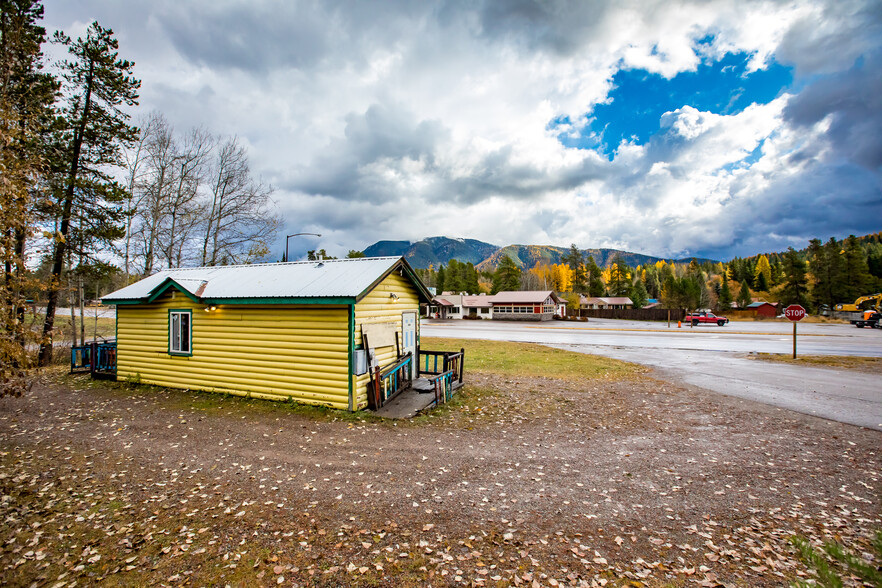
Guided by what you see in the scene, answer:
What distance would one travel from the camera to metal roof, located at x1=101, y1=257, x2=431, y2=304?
10.5 meters

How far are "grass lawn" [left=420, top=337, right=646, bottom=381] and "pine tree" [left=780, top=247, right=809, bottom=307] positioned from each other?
70.1 m

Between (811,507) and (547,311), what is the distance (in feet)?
202

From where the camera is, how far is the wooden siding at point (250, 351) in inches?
408

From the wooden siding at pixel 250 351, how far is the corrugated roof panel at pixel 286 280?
469mm

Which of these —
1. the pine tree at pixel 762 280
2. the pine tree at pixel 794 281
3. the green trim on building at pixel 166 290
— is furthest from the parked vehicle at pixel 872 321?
the pine tree at pixel 762 280

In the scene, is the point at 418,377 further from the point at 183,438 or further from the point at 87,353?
the point at 87,353

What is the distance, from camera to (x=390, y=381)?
1124 cm

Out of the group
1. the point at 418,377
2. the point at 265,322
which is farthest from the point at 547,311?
the point at 265,322

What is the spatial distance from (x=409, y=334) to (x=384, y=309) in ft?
6.65

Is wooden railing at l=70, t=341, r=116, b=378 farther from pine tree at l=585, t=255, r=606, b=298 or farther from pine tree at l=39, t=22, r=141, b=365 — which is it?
pine tree at l=585, t=255, r=606, b=298

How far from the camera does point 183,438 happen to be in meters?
8.40

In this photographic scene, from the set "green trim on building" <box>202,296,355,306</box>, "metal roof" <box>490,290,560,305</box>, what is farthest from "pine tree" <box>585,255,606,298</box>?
"green trim on building" <box>202,296,355,306</box>

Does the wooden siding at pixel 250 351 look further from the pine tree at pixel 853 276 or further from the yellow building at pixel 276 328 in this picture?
the pine tree at pixel 853 276

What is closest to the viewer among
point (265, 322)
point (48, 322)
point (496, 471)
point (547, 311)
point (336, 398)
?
point (496, 471)
